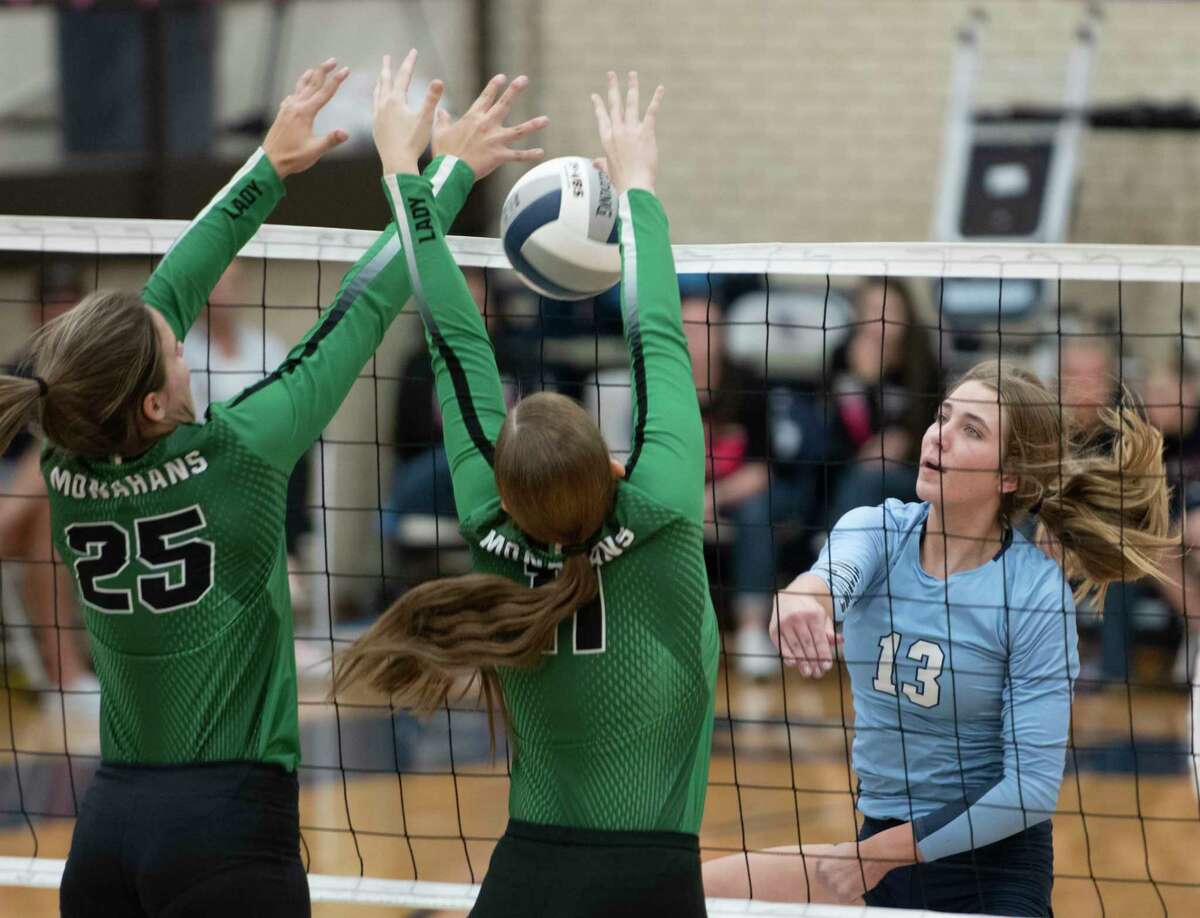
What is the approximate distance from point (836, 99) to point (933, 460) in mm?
6737

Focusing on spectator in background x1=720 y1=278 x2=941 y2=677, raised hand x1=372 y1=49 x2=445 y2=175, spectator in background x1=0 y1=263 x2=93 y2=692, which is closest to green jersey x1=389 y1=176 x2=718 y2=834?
raised hand x1=372 y1=49 x2=445 y2=175

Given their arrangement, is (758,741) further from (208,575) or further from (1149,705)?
(208,575)

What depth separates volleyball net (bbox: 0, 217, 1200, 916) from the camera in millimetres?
5806

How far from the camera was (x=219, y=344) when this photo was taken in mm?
7328

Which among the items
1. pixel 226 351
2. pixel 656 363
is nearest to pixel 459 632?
pixel 656 363

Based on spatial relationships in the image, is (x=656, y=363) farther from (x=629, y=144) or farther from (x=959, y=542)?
(x=959, y=542)

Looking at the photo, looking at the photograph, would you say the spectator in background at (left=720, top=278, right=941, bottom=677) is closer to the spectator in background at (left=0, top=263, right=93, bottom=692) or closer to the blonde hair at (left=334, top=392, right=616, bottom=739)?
the spectator in background at (left=0, top=263, right=93, bottom=692)

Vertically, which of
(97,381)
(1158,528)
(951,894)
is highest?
(97,381)

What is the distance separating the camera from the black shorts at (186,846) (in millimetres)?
2594

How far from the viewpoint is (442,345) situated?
277cm

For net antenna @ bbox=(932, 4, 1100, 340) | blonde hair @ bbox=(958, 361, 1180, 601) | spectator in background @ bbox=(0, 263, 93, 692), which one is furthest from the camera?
net antenna @ bbox=(932, 4, 1100, 340)

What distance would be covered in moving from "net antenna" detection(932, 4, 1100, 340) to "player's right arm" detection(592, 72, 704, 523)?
21.0 ft

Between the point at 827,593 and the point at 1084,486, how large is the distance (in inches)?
25.7

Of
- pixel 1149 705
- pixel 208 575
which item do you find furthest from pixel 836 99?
pixel 208 575
